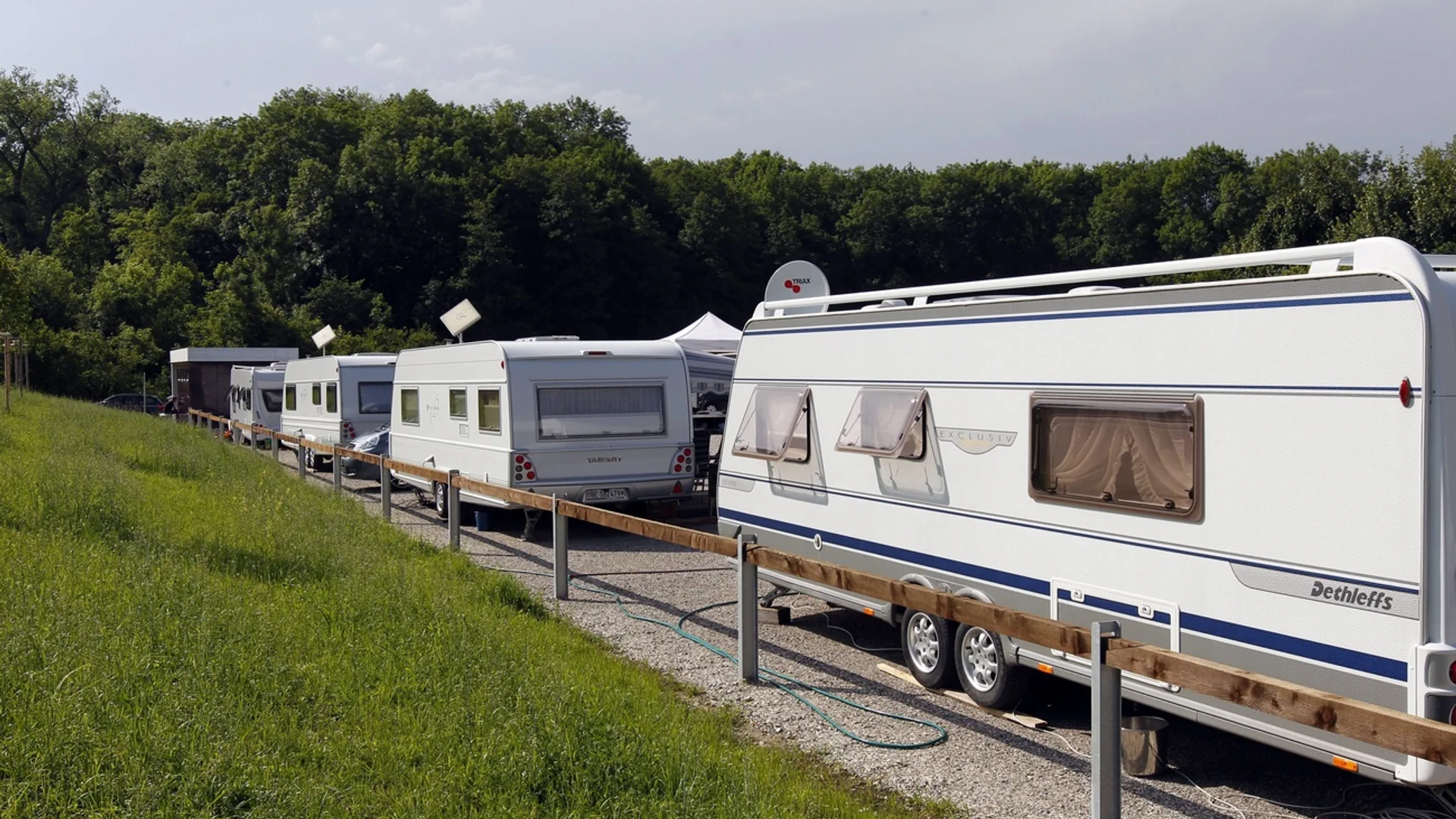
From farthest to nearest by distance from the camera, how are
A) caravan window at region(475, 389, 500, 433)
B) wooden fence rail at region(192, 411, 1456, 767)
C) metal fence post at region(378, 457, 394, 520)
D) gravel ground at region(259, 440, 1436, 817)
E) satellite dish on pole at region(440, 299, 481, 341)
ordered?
satellite dish on pole at region(440, 299, 481, 341) < metal fence post at region(378, 457, 394, 520) < caravan window at region(475, 389, 500, 433) < gravel ground at region(259, 440, 1436, 817) < wooden fence rail at region(192, 411, 1456, 767)

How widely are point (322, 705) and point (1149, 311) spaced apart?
4.45 metres

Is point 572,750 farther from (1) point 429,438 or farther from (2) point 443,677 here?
(1) point 429,438

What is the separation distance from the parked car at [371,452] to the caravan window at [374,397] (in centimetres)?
50

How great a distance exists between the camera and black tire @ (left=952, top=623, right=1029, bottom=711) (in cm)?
689

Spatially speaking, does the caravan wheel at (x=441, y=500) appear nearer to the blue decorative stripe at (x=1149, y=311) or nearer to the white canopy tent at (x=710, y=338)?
the white canopy tent at (x=710, y=338)

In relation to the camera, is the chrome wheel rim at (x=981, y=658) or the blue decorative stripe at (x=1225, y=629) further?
the chrome wheel rim at (x=981, y=658)

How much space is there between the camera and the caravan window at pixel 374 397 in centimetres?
2253

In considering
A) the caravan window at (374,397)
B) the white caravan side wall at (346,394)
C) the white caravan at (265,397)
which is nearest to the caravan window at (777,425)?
the white caravan side wall at (346,394)

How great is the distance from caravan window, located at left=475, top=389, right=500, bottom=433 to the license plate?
136cm

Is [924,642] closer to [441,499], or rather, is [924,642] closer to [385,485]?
[385,485]

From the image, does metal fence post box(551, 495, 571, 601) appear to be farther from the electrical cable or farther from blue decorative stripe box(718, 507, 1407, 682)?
blue decorative stripe box(718, 507, 1407, 682)

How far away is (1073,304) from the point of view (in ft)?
21.6

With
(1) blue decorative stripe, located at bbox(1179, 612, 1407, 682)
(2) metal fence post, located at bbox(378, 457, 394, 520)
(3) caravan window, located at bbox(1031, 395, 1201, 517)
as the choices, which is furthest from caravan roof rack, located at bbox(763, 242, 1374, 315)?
(2) metal fence post, located at bbox(378, 457, 394, 520)

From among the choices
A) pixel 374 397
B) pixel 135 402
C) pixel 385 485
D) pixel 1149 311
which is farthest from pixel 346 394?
pixel 135 402
